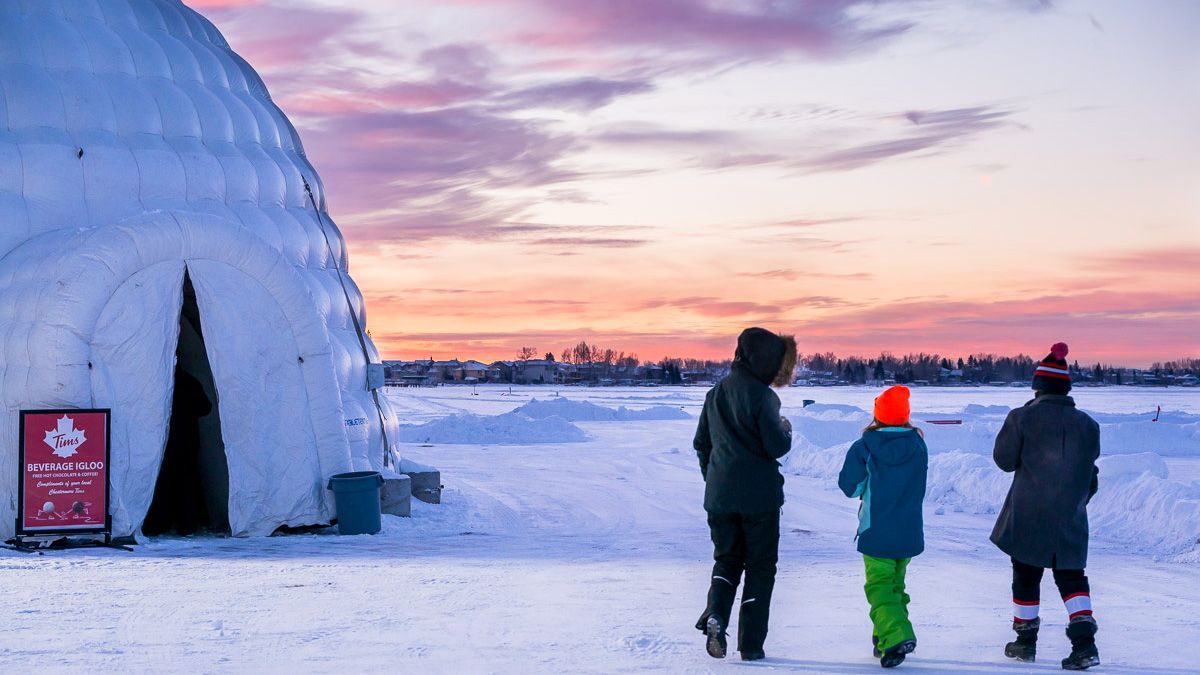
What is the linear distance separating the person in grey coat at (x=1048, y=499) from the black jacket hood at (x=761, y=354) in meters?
1.34

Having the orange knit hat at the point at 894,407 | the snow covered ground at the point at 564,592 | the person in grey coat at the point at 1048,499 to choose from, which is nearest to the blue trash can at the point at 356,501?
the snow covered ground at the point at 564,592

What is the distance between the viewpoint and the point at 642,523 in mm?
13867

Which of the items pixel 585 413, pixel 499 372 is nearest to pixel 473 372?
pixel 499 372

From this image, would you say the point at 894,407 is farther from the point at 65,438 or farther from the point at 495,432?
the point at 495,432

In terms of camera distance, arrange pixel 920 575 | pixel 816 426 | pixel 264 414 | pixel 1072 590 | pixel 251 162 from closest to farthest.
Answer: pixel 1072 590 → pixel 920 575 → pixel 264 414 → pixel 251 162 → pixel 816 426

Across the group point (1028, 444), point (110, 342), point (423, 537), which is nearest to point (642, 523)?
point (423, 537)

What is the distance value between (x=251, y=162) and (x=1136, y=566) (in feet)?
41.8

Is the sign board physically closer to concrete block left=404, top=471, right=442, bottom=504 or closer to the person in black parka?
concrete block left=404, top=471, right=442, bottom=504

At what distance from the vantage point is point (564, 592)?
892 centimetres

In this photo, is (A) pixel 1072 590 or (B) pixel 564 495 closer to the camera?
(A) pixel 1072 590

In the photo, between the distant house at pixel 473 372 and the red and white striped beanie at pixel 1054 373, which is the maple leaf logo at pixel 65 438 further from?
the distant house at pixel 473 372

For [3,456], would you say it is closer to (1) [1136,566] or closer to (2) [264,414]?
(2) [264,414]

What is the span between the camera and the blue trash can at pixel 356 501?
43.7ft

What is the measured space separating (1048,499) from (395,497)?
9.89 m
